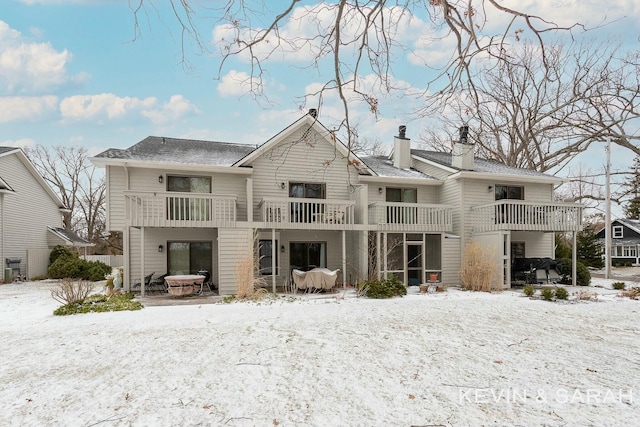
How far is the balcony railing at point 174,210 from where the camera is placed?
11.4 m

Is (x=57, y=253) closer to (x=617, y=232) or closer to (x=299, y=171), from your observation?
(x=299, y=171)

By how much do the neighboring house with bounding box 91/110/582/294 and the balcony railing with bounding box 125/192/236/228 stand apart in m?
0.04

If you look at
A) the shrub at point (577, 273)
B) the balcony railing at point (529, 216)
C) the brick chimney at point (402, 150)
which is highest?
the brick chimney at point (402, 150)

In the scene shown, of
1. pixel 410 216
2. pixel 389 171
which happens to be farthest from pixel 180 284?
pixel 389 171

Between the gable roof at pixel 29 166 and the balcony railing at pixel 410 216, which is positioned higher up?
the gable roof at pixel 29 166

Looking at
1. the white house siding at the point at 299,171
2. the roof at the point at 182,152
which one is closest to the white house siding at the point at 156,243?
the white house siding at the point at 299,171

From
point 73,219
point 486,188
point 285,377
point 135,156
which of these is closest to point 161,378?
point 285,377

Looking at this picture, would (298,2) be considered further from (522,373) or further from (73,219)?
(73,219)

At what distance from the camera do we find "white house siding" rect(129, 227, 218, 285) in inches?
497

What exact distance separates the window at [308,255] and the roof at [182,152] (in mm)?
4126

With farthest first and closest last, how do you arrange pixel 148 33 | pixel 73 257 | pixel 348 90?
pixel 73 257, pixel 348 90, pixel 148 33

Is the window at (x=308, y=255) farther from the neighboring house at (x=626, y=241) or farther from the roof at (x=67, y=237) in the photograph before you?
the neighboring house at (x=626, y=241)

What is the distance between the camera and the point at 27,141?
3106 centimetres

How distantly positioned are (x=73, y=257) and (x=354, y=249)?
1548 centimetres
